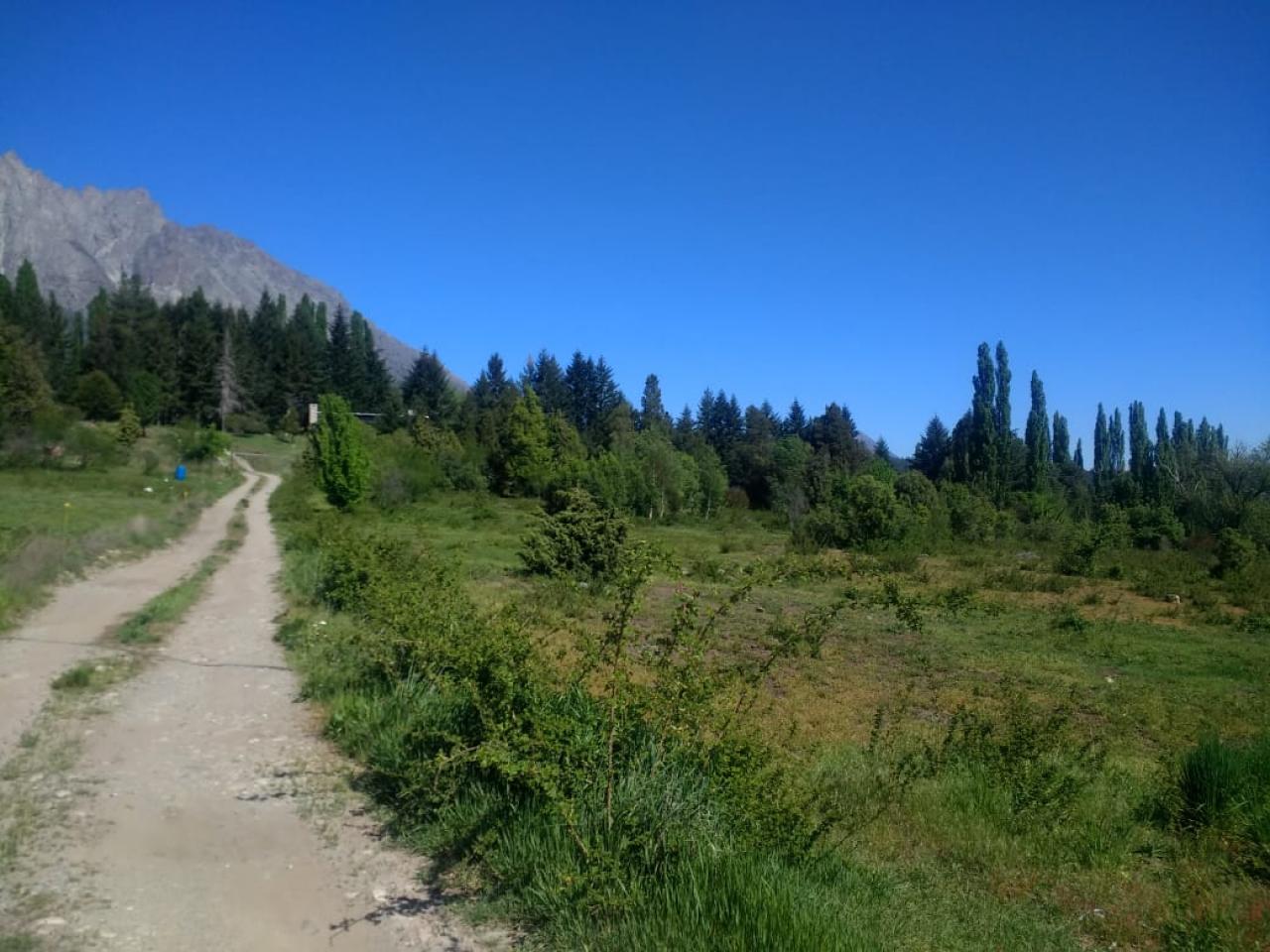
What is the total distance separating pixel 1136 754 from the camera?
8.99 meters

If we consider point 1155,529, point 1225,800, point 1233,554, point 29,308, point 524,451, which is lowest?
point 1225,800

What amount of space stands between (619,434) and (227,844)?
67.2 m

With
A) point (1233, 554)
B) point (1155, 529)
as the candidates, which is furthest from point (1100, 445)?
point (1233, 554)

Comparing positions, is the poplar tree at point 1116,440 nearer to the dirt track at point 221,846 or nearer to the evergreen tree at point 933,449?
the evergreen tree at point 933,449

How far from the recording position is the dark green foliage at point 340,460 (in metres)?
34.8

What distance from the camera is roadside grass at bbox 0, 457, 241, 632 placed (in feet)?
42.3

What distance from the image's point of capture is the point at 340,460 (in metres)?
34.8

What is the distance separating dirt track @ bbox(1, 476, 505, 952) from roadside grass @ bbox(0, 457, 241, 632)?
569cm

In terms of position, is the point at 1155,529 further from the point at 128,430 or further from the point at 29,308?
the point at 29,308

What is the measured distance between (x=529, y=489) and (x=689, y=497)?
11.8 meters

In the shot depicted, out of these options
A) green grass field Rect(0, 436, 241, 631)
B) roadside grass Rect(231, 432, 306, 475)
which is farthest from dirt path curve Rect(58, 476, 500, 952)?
roadside grass Rect(231, 432, 306, 475)

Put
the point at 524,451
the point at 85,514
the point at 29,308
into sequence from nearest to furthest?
the point at 85,514
the point at 524,451
the point at 29,308

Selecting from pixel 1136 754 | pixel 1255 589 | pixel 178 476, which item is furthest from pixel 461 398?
pixel 1136 754

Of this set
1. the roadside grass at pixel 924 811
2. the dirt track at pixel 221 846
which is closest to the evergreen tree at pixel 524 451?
the roadside grass at pixel 924 811
